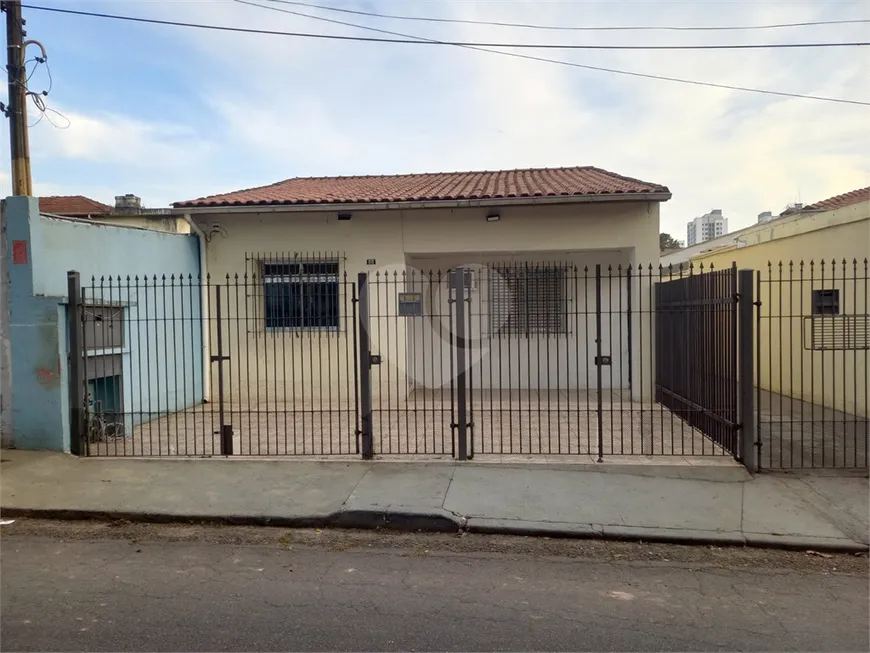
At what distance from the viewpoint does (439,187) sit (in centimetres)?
1172

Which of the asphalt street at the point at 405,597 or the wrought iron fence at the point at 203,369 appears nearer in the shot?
the asphalt street at the point at 405,597

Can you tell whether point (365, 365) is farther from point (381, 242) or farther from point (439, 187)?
point (439, 187)

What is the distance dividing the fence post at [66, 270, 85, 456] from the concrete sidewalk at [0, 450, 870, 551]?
39 cm

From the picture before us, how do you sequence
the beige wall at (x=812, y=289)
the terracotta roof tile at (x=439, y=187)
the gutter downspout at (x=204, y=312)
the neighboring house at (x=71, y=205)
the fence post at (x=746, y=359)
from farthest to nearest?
the neighboring house at (x=71, y=205) < the gutter downspout at (x=204, y=312) < the terracotta roof tile at (x=439, y=187) < the beige wall at (x=812, y=289) < the fence post at (x=746, y=359)

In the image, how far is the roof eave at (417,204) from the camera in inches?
387

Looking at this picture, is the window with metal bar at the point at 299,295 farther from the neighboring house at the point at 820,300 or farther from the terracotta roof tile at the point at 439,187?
the neighboring house at the point at 820,300

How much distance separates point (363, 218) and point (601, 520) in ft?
23.4

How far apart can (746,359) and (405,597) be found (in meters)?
4.35

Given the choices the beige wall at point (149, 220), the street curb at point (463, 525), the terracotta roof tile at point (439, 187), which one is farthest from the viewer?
the beige wall at point (149, 220)

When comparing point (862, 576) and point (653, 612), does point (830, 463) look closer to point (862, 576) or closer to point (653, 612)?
point (862, 576)

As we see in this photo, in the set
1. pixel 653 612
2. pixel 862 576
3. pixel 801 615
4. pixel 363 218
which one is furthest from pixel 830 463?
pixel 363 218

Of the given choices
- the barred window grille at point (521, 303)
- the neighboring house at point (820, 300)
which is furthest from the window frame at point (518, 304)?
the neighboring house at point (820, 300)

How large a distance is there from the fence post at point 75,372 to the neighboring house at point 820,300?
7829mm

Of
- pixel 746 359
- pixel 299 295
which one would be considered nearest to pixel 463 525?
pixel 746 359
